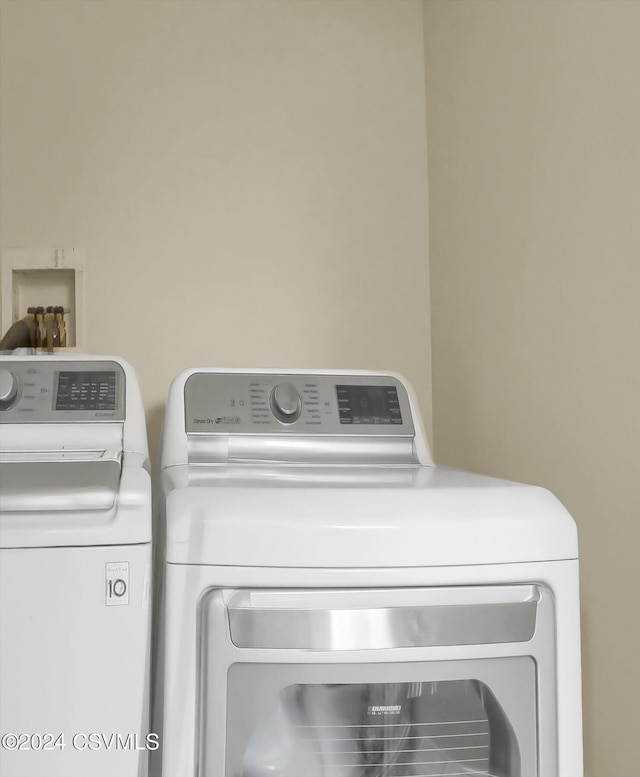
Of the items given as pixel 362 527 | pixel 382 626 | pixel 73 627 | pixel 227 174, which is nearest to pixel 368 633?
pixel 382 626

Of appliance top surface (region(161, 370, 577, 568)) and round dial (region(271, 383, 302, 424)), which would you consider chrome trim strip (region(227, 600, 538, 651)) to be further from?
round dial (region(271, 383, 302, 424))

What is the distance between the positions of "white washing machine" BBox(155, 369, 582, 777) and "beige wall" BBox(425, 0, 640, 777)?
284mm

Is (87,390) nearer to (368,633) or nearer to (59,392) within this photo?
(59,392)

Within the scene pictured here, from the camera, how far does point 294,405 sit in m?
1.55

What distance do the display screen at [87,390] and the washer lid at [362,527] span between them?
49 centimetres

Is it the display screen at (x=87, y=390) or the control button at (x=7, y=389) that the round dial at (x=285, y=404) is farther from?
the control button at (x=7, y=389)

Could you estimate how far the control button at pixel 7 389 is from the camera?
1.45 m

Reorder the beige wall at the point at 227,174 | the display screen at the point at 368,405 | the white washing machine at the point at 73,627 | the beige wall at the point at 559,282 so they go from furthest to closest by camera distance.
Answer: the beige wall at the point at 227,174
the display screen at the point at 368,405
the beige wall at the point at 559,282
the white washing machine at the point at 73,627

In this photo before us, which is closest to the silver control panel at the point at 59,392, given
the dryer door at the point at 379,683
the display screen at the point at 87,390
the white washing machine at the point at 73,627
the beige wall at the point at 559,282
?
the display screen at the point at 87,390

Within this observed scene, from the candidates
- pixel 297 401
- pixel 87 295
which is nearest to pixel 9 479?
pixel 297 401

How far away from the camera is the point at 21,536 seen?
3.27ft

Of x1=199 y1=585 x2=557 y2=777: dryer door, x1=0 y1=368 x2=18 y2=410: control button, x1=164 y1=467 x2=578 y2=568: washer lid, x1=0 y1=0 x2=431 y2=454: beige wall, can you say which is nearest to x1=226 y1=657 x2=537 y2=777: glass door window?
x1=199 y1=585 x2=557 y2=777: dryer door

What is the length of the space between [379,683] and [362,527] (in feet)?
0.71

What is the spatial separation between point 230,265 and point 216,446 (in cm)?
74
